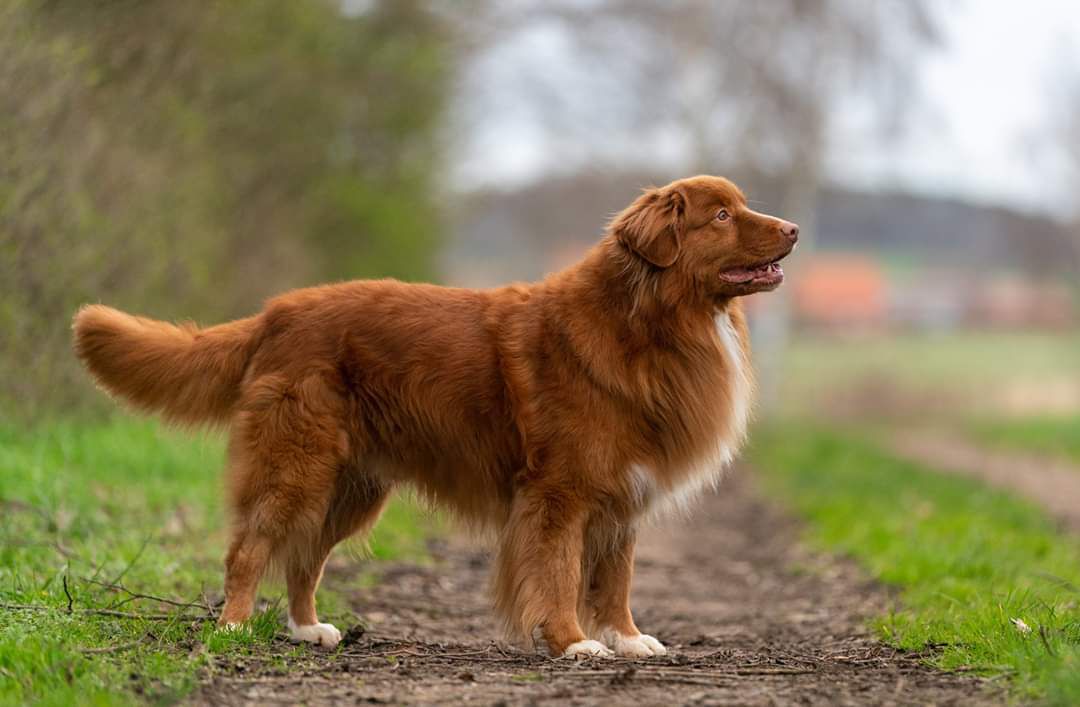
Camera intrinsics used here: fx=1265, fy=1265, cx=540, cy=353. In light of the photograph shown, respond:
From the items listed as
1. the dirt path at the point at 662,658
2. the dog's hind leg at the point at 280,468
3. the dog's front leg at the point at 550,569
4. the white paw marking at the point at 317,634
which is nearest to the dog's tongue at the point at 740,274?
the dog's front leg at the point at 550,569

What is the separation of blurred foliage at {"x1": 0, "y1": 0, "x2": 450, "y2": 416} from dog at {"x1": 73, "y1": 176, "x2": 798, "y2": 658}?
3.58 metres

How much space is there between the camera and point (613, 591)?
19.5ft

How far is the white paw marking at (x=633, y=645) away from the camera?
18.7 feet

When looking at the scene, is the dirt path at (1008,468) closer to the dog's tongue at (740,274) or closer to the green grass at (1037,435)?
the green grass at (1037,435)

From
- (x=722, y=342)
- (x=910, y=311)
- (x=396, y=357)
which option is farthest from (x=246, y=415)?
(x=910, y=311)

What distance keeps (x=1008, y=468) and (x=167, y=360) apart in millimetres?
13148

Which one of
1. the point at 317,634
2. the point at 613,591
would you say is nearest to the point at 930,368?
the point at 613,591

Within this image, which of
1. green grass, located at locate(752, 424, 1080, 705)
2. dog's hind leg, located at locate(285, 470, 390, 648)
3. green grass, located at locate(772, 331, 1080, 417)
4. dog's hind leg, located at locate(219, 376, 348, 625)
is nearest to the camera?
green grass, located at locate(752, 424, 1080, 705)

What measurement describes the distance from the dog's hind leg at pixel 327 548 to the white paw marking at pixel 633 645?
1254mm

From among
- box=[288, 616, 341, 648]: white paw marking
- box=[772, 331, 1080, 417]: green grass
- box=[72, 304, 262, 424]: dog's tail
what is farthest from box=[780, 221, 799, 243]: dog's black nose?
box=[772, 331, 1080, 417]: green grass

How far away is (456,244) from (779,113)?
302 inches

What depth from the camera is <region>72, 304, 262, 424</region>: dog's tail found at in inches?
228

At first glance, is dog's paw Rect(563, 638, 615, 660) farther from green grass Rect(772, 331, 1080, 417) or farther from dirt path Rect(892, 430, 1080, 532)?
green grass Rect(772, 331, 1080, 417)

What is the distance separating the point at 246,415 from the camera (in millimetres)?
5625
